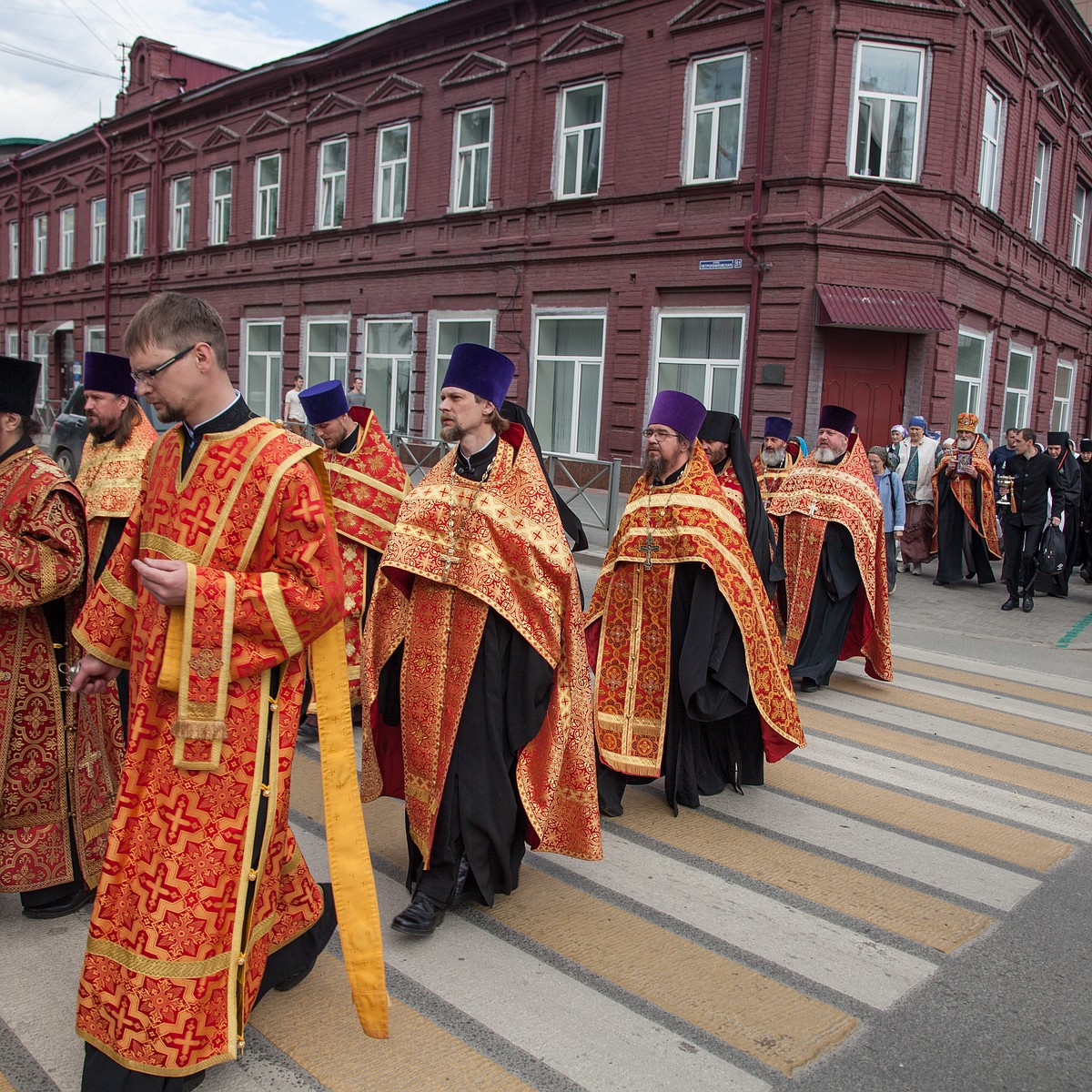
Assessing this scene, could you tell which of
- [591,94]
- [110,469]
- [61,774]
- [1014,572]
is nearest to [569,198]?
[591,94]

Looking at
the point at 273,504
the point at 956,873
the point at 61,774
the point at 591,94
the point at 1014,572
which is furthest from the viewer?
the point at 591,94

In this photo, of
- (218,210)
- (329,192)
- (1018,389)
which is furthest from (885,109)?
(218,210)

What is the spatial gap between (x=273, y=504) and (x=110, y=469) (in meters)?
2.60

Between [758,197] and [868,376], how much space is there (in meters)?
3.24

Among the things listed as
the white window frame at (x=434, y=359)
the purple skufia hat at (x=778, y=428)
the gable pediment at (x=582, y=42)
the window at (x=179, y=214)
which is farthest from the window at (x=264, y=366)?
the purple skufia hat at (x=778, y=428)

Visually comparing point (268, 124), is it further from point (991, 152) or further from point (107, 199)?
point (991, 152)

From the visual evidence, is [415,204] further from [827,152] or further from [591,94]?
[827,152]

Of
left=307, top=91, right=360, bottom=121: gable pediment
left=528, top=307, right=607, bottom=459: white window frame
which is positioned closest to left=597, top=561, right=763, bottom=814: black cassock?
left=528, top=307, right=607, bottom=459: white window frame

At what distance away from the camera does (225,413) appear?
293 centimetres

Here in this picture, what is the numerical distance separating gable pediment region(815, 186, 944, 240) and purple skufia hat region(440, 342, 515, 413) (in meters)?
12.9

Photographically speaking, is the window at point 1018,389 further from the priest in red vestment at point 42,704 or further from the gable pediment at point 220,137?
the priest in red vestment at point 42,704

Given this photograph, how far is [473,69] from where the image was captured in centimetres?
2031

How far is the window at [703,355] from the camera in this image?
55.9ft

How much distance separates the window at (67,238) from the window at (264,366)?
469 inches
